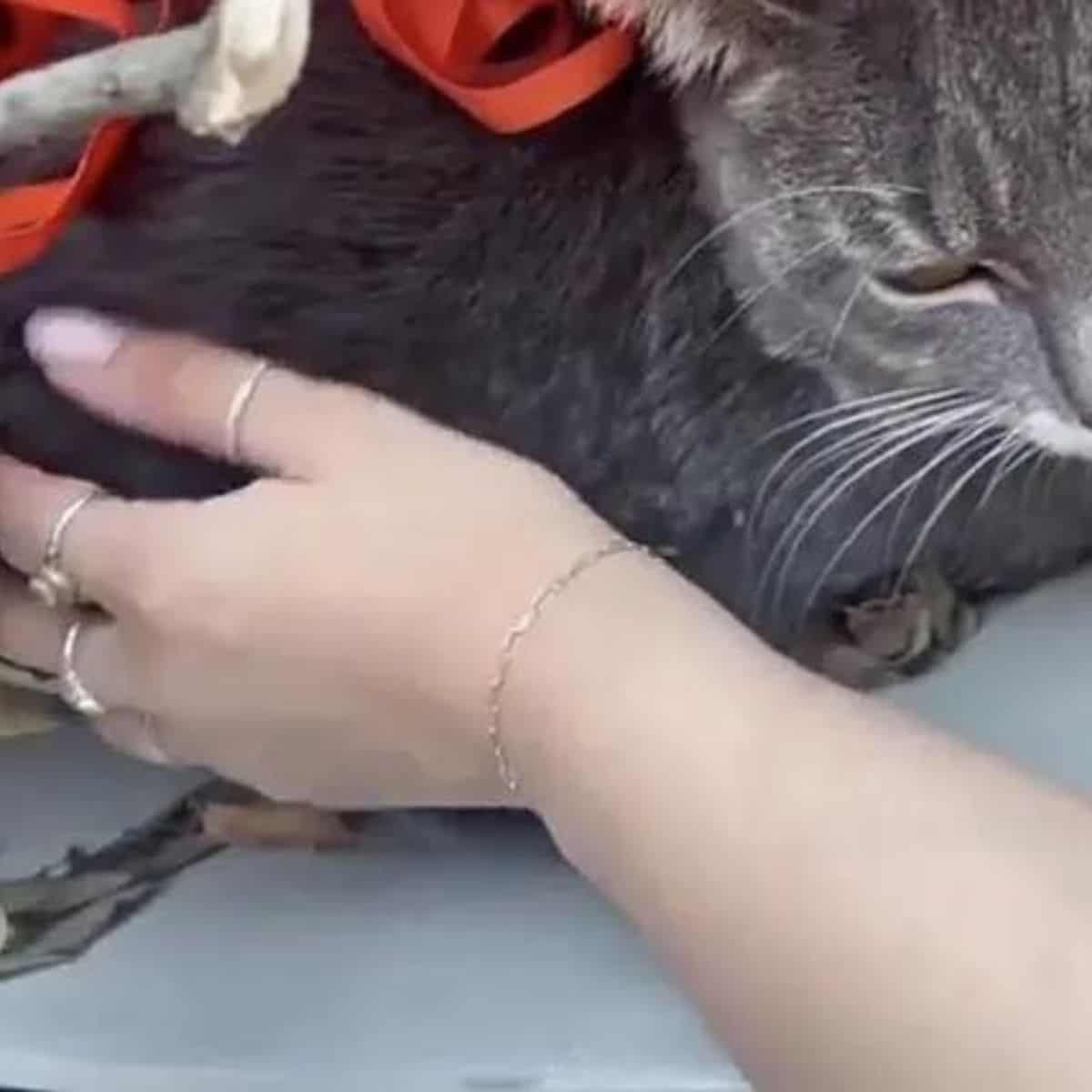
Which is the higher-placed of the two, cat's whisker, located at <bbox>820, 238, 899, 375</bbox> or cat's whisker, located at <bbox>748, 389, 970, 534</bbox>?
cat's whisker, located at <bbox>820, 238, 899, 375</bbox>

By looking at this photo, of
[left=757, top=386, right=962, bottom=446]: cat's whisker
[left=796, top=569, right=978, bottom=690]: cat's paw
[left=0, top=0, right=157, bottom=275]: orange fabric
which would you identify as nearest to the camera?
[left=0, top=0, right=157, bottom=275]: orange fabric

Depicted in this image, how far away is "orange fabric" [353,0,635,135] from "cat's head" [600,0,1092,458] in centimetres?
2

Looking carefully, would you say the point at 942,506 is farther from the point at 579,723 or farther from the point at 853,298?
the point at 579,723

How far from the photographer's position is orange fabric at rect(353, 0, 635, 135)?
Result: 2.88ft

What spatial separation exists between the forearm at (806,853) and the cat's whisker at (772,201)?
0.14 metres

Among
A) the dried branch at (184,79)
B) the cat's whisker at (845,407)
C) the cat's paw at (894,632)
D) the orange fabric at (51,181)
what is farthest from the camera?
the cat's paw at (894,632)

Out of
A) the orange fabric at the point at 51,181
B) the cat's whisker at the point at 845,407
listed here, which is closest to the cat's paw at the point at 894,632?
the cat's whisker at the point at 845,407

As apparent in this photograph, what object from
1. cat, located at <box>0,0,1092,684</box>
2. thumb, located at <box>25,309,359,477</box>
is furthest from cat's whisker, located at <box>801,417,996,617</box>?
thumb, located at <box>25,309,359,477</box>

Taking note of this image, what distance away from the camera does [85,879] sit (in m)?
1.03

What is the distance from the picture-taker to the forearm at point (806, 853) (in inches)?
28.9

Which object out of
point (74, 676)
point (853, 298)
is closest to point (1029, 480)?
point (853, 298)

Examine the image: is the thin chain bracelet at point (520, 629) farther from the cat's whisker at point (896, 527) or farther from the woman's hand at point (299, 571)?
the cat's whisker at point (896, 527)

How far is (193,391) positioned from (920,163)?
9.8 inches

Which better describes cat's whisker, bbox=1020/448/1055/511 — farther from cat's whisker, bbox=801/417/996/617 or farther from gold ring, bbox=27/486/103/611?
gold ring, bbox=27/486/103/611
